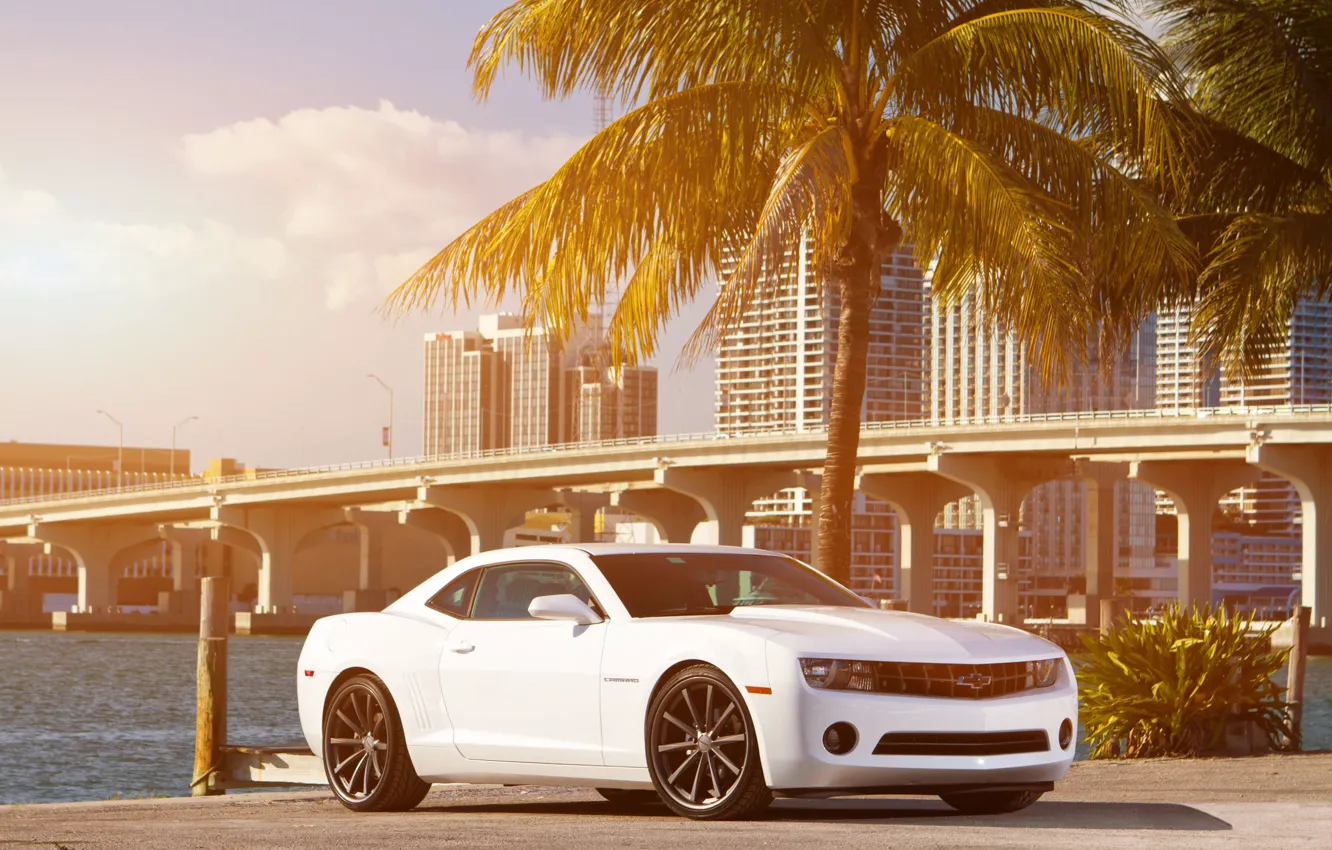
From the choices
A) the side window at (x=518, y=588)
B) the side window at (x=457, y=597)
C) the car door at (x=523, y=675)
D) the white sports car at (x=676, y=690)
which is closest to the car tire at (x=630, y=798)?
the white sports car at (x=676, y=690)

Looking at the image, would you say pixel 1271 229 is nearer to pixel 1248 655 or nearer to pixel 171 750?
pixel 1248 655

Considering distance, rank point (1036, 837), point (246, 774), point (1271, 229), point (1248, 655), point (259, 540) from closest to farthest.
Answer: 1. point (1036, 837)
2. point (246, 774)
3. point (1248, 655)
4. point (1271, 229)
5. point (259, 540)

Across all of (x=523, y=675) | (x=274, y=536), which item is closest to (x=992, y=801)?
(x=523, y=675)

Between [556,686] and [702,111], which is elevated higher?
[702,111]

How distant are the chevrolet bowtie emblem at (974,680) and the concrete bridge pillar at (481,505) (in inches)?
3381

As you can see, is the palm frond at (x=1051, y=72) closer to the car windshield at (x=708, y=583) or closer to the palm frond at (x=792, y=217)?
the palm frond at (x=792, y=217)

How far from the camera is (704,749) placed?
894 cm

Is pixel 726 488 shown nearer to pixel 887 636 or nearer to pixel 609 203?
pixel 609 203

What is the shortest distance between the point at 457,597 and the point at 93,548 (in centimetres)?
11031

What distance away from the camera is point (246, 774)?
13930 mm

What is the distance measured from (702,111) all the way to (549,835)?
8749mm

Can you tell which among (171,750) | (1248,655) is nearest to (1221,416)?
(171,750)

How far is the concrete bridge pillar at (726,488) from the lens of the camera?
291ft

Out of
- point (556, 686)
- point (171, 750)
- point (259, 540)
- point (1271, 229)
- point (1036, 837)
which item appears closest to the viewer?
point (1036, 837)
